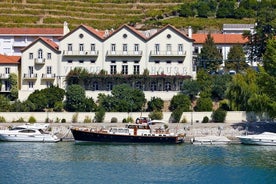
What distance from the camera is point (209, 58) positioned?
90.4 metres

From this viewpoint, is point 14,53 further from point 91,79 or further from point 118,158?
point 118,158

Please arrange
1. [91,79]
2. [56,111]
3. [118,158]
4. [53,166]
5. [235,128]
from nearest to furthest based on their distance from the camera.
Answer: [53,166], [118,158], [235,128], [56,111], [91,79]

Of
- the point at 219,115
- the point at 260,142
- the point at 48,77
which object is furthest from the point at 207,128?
the point at 48,77

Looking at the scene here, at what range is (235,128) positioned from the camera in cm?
7206

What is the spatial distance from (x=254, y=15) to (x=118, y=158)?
217ft

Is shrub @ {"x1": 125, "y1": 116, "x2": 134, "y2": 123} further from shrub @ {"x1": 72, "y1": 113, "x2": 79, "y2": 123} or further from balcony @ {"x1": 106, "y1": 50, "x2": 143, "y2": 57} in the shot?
balcony @ {"x1": 106, "y1": 50, "x2": 143, "y2": 57}

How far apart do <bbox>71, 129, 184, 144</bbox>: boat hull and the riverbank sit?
2120 mm

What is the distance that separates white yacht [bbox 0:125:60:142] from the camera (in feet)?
232

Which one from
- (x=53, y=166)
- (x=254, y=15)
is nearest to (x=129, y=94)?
(x=53, y=166)

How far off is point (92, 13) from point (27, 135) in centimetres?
5621

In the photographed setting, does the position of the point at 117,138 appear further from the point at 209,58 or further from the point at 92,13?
the point at 92,13

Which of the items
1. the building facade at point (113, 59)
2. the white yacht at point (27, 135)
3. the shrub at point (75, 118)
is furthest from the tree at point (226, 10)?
the white yacht at point (27, 135)

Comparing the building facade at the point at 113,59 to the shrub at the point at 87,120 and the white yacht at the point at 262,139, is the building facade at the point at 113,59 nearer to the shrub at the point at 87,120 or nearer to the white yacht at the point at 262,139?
the shrub at the point at 87,120

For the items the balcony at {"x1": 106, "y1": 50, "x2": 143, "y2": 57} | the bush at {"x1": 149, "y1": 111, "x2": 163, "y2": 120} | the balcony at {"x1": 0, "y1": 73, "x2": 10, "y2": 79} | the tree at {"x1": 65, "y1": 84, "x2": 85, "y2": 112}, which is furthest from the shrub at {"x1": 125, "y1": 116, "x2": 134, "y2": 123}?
the balcony at {"x1": 0, "y1": 73, "x2": 10, "y2": 79}
